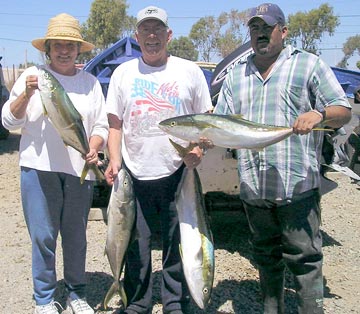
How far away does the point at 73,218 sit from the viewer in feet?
12.0

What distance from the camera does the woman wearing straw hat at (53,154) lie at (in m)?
3.44

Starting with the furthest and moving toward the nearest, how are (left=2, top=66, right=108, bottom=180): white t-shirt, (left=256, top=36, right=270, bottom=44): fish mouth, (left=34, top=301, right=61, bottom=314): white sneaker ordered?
1. (left=34, top=301, right=61, bottom=314): white sneaker
2. (left=2, top=66, right=108, bottom=180): white t-shirt
3. (left=256, top=36, right=270, bottom=44): fish mouth

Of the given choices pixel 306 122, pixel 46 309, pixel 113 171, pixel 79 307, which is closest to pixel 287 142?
pixel 306 122

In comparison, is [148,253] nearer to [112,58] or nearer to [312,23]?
[112,58]

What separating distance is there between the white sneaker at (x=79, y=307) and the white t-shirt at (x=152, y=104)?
115 cm

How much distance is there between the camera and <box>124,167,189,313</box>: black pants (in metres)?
3.53

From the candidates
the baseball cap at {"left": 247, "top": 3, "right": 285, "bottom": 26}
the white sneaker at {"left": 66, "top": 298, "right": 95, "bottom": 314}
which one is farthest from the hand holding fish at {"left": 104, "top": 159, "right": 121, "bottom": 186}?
the baseball cap at {"left": 247, "top": 3, "right": 285, "bottom": 26}

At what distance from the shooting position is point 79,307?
12.3 ft

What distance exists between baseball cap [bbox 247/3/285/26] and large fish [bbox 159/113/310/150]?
0.63 meters

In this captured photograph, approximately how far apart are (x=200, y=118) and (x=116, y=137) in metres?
0.82

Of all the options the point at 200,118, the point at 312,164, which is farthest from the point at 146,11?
the point at 312,164

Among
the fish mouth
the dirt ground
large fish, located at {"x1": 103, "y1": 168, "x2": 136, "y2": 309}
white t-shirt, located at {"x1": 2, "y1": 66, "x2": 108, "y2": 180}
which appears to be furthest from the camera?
the dirt ground

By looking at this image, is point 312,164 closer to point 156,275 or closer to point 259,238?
point 259,238

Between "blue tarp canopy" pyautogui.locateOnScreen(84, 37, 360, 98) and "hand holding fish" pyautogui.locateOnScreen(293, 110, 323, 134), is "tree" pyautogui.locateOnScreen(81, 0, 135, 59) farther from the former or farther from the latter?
"hand holding fish" pyautogui.locateOnScreen(293, 110, 323, 134)
